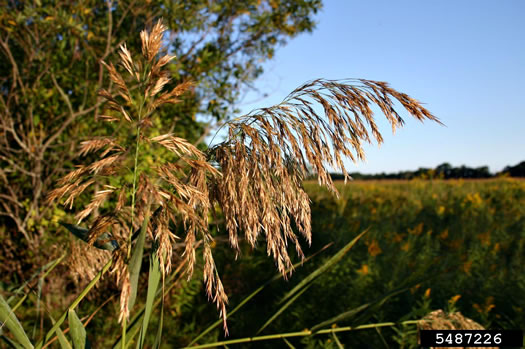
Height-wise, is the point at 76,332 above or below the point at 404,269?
above

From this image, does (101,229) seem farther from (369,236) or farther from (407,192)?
(407,192)

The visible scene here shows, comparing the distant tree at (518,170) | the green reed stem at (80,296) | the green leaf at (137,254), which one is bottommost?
the green reed stem at (80,296)

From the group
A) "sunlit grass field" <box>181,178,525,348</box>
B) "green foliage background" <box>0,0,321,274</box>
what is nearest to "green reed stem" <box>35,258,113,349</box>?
"sunlit grass field" <box>181,178,525,348</box>

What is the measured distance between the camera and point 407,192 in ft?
27.0

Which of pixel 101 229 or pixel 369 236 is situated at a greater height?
pixel 101 229

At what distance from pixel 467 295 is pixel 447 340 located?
76.3 inches

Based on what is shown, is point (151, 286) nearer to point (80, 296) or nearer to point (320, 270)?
point (80, 296)

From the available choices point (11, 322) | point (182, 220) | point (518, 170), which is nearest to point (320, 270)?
point (11, 322)

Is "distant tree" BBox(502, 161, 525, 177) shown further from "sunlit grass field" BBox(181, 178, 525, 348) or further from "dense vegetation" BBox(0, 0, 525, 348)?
"dense vegetation" BBox(0, 0, 525, 348)

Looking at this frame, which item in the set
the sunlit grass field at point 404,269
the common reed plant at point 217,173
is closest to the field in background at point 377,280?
the sunlit grass field at point 404,269

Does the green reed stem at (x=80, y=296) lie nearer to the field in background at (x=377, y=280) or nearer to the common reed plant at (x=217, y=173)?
the common reed plant at (x=217, y=173)

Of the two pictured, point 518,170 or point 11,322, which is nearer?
point 11,322

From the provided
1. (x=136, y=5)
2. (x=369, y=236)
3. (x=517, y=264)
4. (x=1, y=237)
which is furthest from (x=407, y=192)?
(x=1, y=237)

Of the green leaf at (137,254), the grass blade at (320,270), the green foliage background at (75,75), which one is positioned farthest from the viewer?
the green foliage background at (75,75)
